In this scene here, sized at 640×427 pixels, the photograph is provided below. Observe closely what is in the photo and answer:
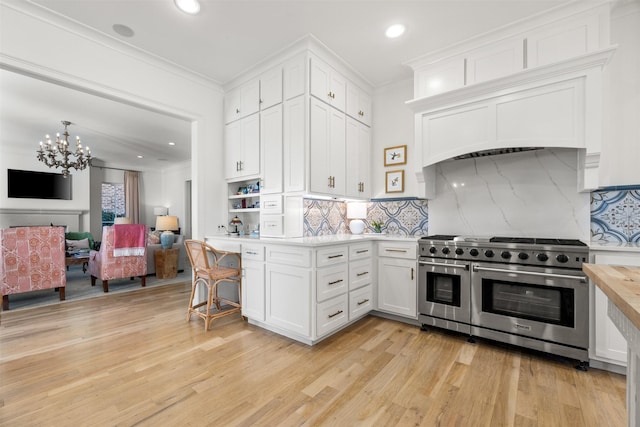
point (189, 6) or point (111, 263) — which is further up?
point (189, 6)

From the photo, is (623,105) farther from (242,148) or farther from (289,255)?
(242,148)

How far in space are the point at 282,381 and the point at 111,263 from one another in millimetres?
3897

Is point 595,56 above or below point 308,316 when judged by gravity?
above

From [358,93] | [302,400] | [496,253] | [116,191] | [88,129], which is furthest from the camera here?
[116,191]

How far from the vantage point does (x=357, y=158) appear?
3.62 meters

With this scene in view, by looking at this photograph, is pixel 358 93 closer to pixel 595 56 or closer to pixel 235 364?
pixel 595 56

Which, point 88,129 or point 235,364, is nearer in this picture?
point 235,364

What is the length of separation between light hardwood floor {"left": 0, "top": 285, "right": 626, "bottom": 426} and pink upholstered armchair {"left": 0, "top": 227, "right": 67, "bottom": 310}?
995 millimetres

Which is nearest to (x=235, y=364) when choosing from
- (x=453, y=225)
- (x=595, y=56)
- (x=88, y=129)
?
(x=453, y=225)

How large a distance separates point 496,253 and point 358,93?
8.00ft

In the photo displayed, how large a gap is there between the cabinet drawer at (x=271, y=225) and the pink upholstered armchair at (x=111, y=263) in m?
2.71

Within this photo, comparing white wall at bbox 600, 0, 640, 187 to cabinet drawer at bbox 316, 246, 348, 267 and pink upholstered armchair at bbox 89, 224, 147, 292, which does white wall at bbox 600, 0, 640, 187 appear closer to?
cabinet drawer at bbox 316, 246, 348, 267

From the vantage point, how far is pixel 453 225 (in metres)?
3.21

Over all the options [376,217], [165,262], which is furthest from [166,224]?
[376,217]
